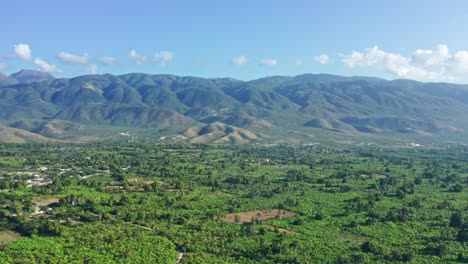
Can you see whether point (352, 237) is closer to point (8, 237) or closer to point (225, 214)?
point (225, 214)

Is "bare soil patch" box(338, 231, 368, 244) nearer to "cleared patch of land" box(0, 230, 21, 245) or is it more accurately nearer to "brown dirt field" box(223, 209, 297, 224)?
"brown dirt field" box(223, 209, 297, 224)

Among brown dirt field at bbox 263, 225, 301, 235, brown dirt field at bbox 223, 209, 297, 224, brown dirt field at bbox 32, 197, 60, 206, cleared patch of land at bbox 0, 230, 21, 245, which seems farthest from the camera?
brown dirt field at bbox 32, 197, 60, 206

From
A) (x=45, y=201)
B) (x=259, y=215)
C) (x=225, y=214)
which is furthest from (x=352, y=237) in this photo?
(x=45, y=201)

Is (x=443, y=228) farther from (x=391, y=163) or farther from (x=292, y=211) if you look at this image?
(x=391, y=163)

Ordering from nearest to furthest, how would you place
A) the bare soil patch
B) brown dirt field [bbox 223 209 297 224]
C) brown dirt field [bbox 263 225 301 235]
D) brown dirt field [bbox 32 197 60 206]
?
1. the bare soil patch
2. brown dirt field [bbox 263 225 301 235]
3. brown dirt field [bbox 223 209 297 224]
4. brown dirt field [bbox 32 197 60 206]

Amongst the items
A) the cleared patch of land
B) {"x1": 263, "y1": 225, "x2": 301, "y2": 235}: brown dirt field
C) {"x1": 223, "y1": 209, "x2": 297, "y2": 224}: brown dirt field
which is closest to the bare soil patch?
{"x1": 263, "y1": 225, "x2": 301, "y2": 235}: brown dirt field

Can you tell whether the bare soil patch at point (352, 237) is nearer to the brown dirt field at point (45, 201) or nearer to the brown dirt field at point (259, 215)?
the brown dirt field at point (259, 215)
